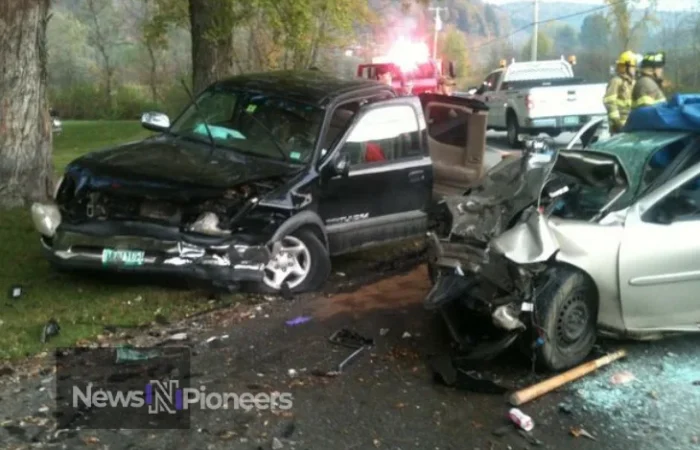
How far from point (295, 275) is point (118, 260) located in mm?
1513

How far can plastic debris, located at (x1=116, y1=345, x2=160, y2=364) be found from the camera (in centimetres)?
586

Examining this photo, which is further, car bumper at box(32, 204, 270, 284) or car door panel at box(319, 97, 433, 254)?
car door panel at box(319, 97, 433, 254)

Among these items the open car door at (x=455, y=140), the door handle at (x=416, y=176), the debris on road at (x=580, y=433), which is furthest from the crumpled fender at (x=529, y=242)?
the open car door at (x=455, y=140)

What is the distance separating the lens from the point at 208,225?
6852 mm

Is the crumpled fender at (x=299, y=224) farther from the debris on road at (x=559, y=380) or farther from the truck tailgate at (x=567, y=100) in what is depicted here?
the truck tailgate at (x=567, y=100)

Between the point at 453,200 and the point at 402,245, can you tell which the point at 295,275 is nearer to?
the point at 453,200

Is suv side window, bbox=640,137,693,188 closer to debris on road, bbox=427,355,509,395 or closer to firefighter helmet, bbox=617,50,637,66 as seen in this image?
debris on road, bbox=427,355,509,395

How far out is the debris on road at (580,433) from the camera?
188 inches

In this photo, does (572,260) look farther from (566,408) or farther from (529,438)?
(529,438)

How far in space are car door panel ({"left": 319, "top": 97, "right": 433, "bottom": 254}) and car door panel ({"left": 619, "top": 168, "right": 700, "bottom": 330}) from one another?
2.80 metres

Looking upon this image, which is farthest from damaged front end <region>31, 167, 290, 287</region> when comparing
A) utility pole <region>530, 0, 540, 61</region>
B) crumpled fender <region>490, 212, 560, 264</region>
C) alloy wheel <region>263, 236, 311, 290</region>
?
utility pole <region>530, 0, 540, 61</region>

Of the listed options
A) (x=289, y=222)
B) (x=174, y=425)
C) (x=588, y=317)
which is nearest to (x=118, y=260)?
(x=289, y=222)

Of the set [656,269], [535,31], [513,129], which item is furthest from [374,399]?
[535,31]

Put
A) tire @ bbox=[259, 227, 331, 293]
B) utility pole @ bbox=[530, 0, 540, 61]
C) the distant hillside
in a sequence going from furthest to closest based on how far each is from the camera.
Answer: utility pole @ bbox=[530, 0, 540, 61], the distant hillside, tire @ bbox=[259, 227, 331, 293]
